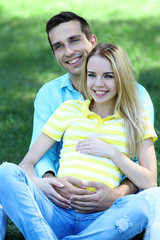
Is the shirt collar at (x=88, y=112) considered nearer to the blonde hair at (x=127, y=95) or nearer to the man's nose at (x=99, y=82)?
the blonde hair at (x=127, y=95)

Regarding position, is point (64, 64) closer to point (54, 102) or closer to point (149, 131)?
point (54, 102)

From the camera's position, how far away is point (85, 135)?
129 inches

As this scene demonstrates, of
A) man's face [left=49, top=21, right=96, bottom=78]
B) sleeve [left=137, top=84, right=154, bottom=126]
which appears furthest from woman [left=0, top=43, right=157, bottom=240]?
man's face [left=49, top=21, right=96, bottom=78]

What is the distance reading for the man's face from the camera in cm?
369

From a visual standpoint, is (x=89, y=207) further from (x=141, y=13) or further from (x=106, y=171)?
(x=141, y=13)

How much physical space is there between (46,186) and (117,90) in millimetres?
844

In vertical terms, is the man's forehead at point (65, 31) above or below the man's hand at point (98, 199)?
above

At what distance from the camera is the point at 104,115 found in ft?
11.0

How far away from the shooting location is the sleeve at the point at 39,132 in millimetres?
3383

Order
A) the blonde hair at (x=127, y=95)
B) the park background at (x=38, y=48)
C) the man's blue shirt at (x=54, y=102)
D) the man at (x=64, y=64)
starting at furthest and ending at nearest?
the park background at (x=38, y=48)
the man at (x=64, y=64)
the man's blue shirt at (x=54, y=102)
the blonde hair at (x=127, y=95)

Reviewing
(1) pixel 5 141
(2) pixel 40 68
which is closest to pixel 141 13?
(2) pixel 40 68

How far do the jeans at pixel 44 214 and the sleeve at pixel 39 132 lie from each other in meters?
0.37

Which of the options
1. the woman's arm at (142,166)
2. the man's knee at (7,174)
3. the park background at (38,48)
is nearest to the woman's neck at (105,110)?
the woman's arm at (142,166)

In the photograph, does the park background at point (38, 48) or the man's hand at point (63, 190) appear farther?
the park background at point (38, 48)
